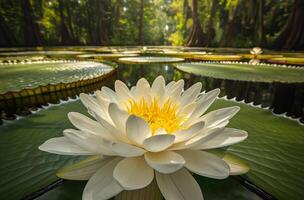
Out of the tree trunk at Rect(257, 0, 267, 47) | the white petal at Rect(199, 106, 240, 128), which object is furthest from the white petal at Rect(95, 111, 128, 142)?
the tree trunk at Rect(257, 0, 267, 47)

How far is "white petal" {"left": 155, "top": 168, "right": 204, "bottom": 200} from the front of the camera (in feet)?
1.34

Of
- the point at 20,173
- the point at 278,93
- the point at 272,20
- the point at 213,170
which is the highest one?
the point at 272,20

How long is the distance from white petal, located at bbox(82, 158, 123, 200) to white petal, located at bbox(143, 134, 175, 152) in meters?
0.09

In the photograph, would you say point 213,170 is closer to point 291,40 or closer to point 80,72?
point 80,72

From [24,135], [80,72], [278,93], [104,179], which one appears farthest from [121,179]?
[278,93]

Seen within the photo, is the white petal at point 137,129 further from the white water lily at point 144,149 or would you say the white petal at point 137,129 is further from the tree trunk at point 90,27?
the tree trunk at point 90,27

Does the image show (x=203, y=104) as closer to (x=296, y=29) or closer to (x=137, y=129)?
(x=137, y=129)

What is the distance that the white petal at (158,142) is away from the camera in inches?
15.6

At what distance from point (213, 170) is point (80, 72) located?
201 centimetres

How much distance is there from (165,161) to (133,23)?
21.9m

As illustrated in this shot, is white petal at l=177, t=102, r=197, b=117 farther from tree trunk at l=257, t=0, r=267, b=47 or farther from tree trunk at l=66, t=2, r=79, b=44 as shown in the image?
tree trunk at l=66, t=2, r=79, b=44

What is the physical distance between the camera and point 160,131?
455 millimetres

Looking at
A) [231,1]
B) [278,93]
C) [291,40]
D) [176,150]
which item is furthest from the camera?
[231,1]

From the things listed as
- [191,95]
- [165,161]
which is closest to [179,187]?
[165,161]
